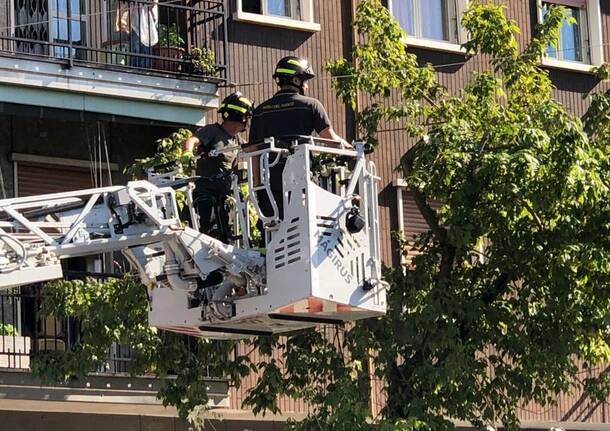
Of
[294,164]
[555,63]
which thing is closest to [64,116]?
[294,164]

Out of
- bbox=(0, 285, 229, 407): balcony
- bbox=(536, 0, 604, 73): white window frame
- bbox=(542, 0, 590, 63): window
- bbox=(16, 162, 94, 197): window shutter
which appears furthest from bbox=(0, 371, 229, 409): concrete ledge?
bbox=(536, 0, 604, 73): white window frame

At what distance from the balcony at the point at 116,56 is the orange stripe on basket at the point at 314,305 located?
622cm

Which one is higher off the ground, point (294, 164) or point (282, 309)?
point (294, 164)

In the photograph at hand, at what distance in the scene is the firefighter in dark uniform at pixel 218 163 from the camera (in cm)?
1505

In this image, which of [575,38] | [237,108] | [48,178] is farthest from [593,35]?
[237,108]

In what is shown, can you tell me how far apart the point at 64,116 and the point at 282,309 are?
6475mm

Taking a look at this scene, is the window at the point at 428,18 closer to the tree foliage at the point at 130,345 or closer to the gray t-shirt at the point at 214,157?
the tree foliage at the point at 130,345

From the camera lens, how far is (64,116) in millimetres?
19625

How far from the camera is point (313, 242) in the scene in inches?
543

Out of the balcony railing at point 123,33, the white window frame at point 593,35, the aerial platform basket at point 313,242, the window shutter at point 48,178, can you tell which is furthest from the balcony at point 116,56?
the white window frame at point 593,35

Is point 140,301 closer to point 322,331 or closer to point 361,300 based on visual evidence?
point 322,331

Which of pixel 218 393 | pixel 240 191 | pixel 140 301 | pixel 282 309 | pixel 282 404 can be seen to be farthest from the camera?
pixel 282 404

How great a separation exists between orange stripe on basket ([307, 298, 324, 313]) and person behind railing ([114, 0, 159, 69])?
23.0ft

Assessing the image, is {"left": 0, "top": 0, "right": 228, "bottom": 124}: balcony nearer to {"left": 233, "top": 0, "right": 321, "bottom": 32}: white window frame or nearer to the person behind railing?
the person behind railing
